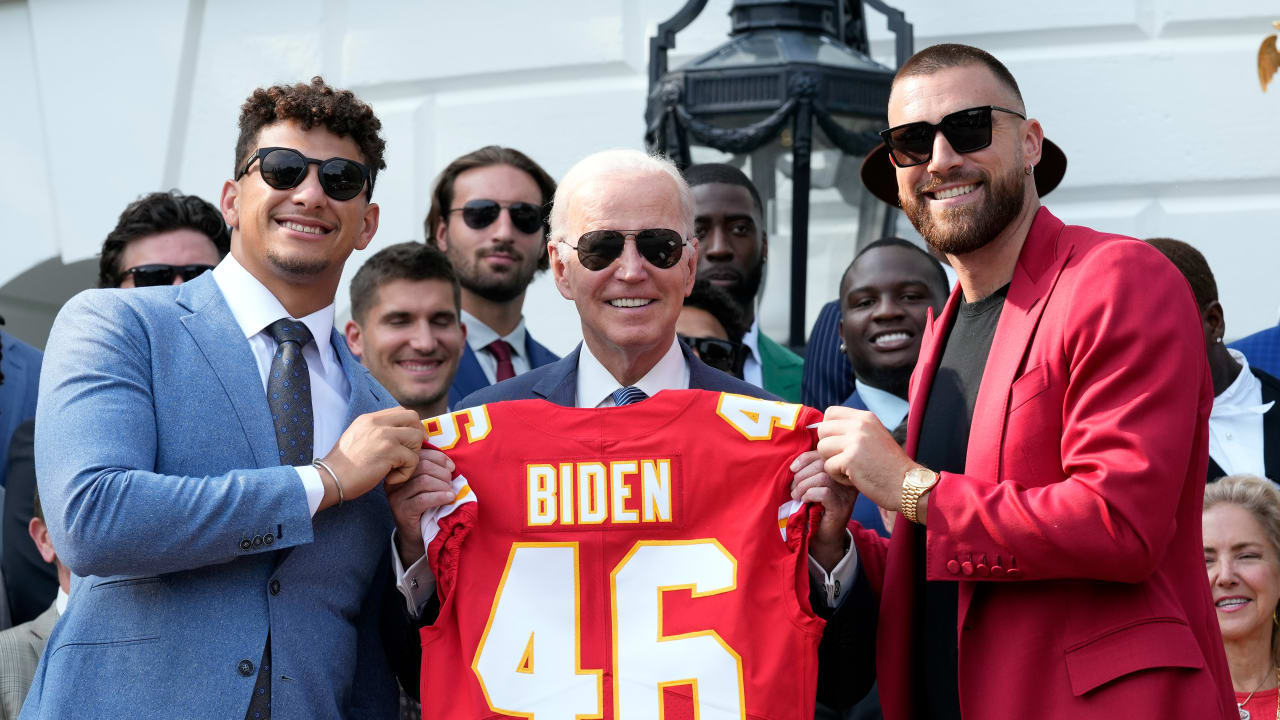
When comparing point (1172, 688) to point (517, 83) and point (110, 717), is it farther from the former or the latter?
point (517, 83)

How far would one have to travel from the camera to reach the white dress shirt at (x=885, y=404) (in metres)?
4.76

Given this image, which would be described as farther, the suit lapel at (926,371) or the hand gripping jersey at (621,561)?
the suit lapel at (926,371)

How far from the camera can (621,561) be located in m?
3.27

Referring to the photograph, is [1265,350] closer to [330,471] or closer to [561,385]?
[561,385]

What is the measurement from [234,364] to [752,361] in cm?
230

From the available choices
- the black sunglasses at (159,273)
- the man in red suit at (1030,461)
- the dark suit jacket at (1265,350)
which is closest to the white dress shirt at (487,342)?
the black sunglasses at (159,273)

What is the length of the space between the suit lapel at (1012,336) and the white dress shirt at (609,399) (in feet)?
1.28

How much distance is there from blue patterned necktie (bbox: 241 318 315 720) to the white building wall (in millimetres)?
2403

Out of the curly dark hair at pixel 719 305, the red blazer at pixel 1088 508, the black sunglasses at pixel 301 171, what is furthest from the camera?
the curly dark hair at pixel 719 305

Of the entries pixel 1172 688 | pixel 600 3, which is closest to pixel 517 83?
pixel 600 3

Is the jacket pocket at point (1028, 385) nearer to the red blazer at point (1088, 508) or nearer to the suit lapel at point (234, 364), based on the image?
the red blazer at point (1088, 508)

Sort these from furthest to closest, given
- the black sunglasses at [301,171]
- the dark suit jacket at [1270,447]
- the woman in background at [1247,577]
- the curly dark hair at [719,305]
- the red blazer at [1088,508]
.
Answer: the curly dark hair at [719,305], the dark suit jacket at [1270,447], the woman in background at [1247,577], the black sunglasses at [301,171], the red blazer at [1088,508]

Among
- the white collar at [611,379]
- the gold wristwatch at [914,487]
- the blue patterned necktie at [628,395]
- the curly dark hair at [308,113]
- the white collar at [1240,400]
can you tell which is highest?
the curly dark hair at [308,113]

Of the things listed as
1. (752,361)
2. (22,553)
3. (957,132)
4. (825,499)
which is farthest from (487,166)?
(825,499)
